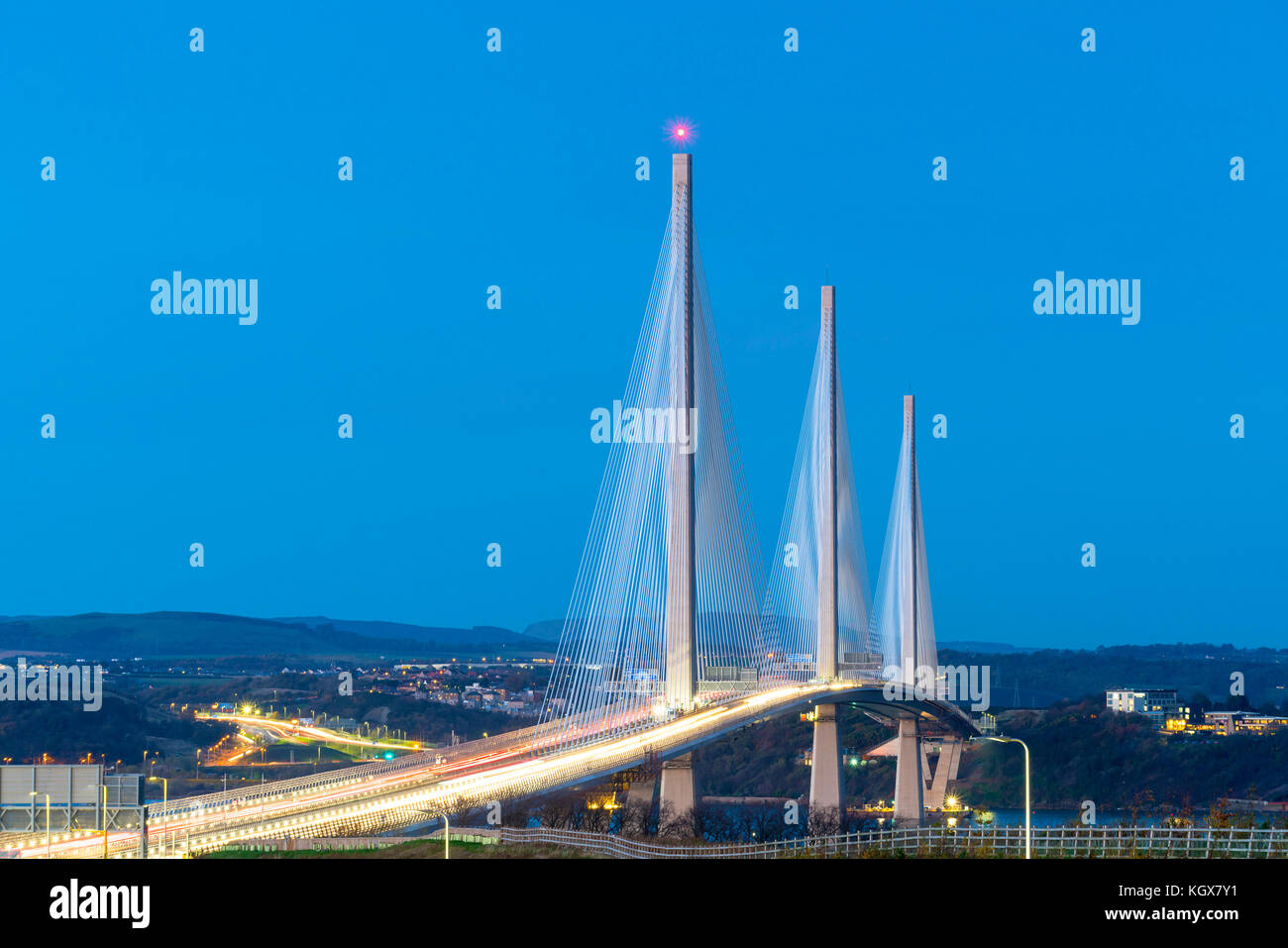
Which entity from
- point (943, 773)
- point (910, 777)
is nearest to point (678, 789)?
point (910, 777)

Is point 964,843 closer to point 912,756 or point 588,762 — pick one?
point 588,762

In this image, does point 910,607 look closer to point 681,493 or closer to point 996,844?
point 681,493

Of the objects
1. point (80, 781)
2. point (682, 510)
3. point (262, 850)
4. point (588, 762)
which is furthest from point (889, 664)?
point (80, 781)

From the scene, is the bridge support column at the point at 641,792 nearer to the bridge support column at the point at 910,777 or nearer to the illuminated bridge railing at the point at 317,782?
the illuminated bridge railing at the point at 317,782

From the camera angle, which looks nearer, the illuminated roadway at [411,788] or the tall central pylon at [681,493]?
the illuminated roadway at [411,788]

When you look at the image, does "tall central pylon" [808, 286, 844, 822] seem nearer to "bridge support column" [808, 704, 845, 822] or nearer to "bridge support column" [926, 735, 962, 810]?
"bridge support column" [808, 704, 845, 822]

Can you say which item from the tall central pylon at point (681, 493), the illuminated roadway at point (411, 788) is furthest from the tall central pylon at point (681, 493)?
the illuminated roadway at point (411, 788)

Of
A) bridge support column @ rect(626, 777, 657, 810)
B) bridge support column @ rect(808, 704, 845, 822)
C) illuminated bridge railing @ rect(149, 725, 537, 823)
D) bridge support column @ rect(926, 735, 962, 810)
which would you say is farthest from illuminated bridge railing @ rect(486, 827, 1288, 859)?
bridge support column @ rect(926, 735, 962, 810)
